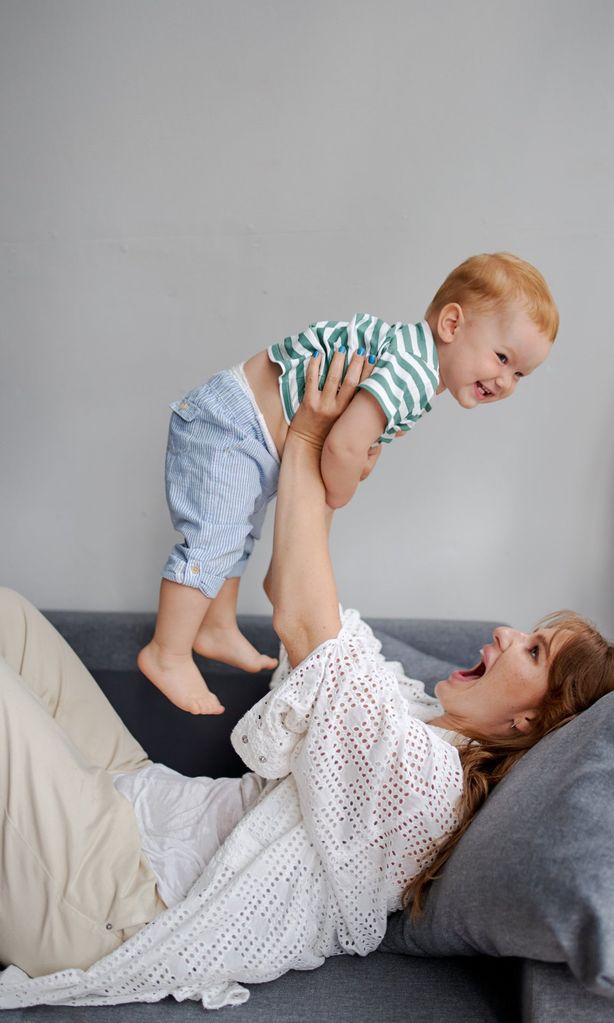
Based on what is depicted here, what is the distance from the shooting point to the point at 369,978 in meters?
1.44

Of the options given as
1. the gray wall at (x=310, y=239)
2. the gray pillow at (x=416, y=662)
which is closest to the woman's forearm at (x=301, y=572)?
the gray pillow at (x=416, y=662)

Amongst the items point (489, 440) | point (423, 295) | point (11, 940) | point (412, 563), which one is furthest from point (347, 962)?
point (423, 295)

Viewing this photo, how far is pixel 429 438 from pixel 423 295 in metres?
0.39

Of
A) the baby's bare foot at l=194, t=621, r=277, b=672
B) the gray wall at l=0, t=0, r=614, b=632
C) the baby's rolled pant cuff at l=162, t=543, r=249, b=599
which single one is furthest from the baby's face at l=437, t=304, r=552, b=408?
the gray wall at l=0, t=0, r=614, b=632

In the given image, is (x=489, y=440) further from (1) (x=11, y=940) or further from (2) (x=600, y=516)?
(1) (x=11, y=940)

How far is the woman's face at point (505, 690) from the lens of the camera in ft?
4.99

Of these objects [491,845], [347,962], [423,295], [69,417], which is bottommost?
[347,962]

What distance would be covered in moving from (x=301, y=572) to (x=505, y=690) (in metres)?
0.44

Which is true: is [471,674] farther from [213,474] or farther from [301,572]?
[213,474]

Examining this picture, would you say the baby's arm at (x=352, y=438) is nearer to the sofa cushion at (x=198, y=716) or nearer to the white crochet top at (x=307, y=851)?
the white crochet top at (x=307, y=851)

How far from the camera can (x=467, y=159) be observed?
2.23 metres

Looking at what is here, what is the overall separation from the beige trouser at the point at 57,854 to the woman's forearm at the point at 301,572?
419mm

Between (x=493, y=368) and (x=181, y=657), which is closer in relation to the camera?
(x=493, y=368)

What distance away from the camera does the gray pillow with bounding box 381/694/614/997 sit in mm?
1055
